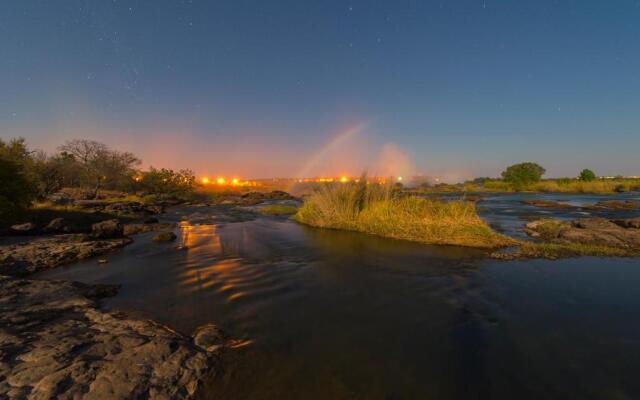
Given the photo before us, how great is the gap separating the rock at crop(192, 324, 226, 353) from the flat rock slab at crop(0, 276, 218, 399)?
3 centimetres

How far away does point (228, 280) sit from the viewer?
787 cm

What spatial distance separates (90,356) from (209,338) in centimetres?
155

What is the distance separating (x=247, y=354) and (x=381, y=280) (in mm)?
4835

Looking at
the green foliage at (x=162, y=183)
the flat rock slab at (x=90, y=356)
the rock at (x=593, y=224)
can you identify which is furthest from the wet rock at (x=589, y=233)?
the green foliage at (x=162, y=183)

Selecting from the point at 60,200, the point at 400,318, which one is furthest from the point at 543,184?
the point at 60,200

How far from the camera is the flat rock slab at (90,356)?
120 inches

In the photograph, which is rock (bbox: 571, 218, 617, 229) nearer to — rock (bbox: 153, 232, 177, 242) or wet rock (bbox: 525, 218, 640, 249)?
wet rock (bbox: 525, 218, 640, 249)

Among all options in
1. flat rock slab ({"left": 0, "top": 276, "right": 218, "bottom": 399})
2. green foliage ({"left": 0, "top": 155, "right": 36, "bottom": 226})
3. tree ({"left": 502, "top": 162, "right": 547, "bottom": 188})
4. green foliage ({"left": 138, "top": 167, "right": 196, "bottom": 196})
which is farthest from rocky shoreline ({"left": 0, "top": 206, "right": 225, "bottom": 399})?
A: tree ({"left": 502, "top": 162, "right": 547, "bottom": 188})

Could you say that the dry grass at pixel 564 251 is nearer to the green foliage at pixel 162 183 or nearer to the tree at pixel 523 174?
the green foliage at pixel 162 183

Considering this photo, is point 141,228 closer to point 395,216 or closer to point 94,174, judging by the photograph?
point 395,216

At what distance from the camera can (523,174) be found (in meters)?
70.1

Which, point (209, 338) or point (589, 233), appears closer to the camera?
point (209, 338)

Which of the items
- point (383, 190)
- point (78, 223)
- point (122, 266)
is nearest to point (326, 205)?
point (383, 190)

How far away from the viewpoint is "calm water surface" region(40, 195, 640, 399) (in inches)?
145
